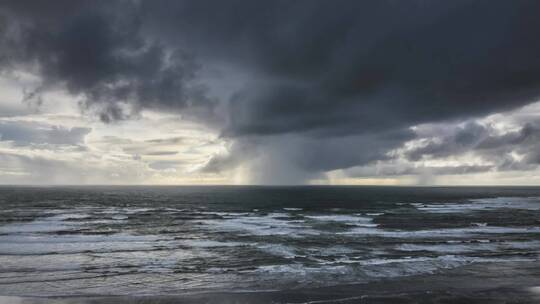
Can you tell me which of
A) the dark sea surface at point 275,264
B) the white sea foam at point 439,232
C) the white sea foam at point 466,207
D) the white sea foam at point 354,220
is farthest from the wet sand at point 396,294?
the white sea foam at point 466,207

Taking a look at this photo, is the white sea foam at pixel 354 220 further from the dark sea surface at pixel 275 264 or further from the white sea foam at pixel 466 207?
the white sea foam at pixel 466 207

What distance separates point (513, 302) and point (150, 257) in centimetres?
2489

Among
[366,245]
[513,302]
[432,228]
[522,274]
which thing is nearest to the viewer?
[513,302]

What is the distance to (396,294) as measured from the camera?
19.8 metres

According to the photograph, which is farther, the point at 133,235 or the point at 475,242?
the point at 133,235

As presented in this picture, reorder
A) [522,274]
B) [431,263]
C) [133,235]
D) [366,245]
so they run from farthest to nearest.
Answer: [133,235]
[366,245]
[431,263]
[522,274]

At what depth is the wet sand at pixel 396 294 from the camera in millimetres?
18625

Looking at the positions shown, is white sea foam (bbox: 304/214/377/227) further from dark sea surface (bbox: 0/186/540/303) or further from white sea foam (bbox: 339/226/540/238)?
dark sea surface (bbox: 0/186/540/303)

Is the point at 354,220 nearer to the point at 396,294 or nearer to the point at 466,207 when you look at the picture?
the point at 396,294

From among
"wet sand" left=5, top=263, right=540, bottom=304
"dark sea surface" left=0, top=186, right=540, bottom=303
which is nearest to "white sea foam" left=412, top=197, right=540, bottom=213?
"dark sea surface" left=0, top=186, right=540, bottom=303

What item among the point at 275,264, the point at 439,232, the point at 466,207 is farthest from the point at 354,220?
the point at 466,207

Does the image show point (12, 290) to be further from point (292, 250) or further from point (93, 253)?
point (292, 250)

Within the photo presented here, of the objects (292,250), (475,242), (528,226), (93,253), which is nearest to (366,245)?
(292,250)

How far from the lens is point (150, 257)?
3080cm
